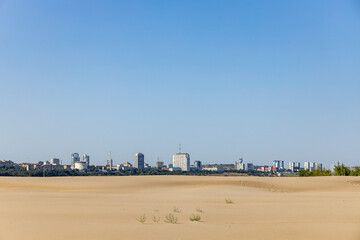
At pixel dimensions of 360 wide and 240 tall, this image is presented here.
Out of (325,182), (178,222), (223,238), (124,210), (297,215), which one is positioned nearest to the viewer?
(223,238)

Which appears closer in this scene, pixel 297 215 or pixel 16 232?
pixel 16 232

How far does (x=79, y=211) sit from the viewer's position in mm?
15961

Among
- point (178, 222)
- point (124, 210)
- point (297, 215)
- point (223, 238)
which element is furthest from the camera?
point (124, 210)

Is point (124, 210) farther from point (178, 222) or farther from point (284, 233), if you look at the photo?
point (284, 233)

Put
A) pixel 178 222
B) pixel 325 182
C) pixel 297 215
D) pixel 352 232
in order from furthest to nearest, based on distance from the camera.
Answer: pixel 325 182 < pixel 297 215 < pixel 178 222 < pixel 352 232

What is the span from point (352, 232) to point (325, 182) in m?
31.7

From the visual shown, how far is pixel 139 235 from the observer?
1046 centimetres

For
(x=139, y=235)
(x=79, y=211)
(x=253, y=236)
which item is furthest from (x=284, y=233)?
(x=79, y=211)

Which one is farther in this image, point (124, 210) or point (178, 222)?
point (124, 210)

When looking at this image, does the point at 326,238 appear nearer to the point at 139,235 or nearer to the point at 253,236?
the point at 253,236

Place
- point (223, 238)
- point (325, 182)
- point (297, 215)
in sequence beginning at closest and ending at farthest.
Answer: point (223, 238), point (297, 215), point (325, 182)

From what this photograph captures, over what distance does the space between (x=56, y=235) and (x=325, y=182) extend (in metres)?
35.2

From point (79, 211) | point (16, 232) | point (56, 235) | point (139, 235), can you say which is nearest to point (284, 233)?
point (139, 235)

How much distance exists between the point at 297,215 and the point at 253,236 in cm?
521
